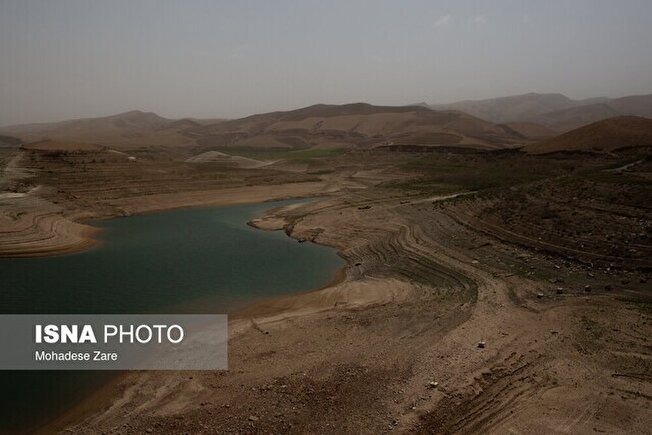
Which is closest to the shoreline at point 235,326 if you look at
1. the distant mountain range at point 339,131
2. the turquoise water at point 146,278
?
the turquoise water at point 146,278

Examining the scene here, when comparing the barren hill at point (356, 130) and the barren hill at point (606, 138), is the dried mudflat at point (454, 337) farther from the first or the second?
the barren hill at point (356, 130)

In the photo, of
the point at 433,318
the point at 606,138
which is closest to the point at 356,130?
the point at 606,138

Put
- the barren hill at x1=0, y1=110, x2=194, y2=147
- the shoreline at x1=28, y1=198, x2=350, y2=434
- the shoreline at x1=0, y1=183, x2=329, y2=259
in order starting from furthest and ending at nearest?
the barren hill at x1=0, y1=110, x2=194, y2=147 → the shoreline at x1=0, y1=183, x2=329, y2=259 → the shoreline at x1=28, y1=198, x2=350, y2=434

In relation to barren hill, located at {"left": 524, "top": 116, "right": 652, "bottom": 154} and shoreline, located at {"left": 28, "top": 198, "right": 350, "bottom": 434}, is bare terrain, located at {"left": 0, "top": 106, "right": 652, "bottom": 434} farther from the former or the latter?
barren hill, located at {"left": 524, "top": 116, "right": 652, "bottom": 154}

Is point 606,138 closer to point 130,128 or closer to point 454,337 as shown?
point 454,337

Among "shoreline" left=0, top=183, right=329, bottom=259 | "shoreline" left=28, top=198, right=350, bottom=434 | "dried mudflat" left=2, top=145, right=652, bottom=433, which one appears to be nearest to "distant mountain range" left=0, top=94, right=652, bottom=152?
"shoreline" left=0, top=183, right=329, bottom=259
